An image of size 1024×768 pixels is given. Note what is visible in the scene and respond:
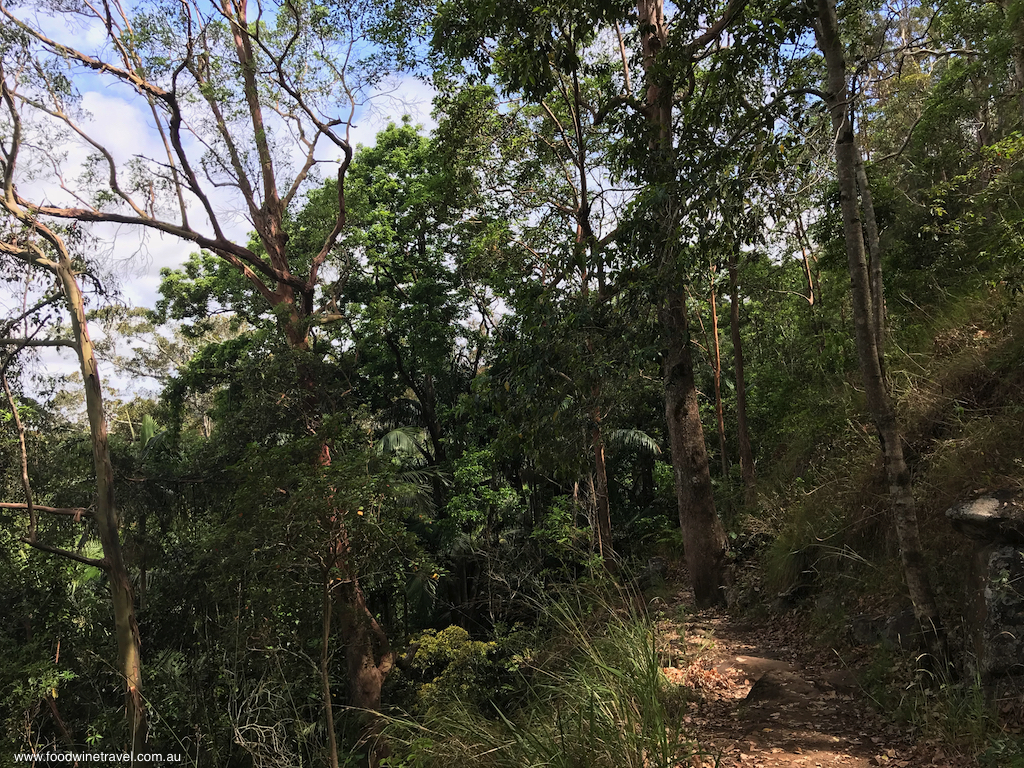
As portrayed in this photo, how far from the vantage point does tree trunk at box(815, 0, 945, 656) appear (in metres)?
4.34

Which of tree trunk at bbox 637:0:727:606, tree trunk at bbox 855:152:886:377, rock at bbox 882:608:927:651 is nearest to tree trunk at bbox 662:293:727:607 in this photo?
tree trunk at bbox 637:0:727:606

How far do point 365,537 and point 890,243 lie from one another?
925 centimetres

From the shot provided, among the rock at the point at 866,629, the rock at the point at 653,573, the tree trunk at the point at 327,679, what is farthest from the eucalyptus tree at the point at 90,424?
the rock at the point at 866,629

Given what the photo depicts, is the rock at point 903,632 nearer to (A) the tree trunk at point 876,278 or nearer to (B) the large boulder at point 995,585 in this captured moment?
(B) the large boulder at point 995,585

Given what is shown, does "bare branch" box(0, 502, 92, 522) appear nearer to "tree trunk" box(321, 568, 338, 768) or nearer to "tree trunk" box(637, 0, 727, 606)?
"tree trunk" box(321, 568, 338, 768)

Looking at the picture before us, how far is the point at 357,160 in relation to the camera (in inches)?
687

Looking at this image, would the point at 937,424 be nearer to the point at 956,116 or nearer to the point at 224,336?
the point at 956,116

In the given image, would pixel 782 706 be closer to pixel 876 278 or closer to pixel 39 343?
pixel 876 278

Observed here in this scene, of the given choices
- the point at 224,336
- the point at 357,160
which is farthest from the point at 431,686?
the point at 224,336

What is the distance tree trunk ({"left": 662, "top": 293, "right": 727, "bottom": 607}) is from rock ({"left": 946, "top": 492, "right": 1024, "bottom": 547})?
3.16 metres

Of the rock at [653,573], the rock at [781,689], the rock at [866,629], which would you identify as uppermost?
the rock at [866,629]

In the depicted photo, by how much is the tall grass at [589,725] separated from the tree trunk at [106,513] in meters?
7.57

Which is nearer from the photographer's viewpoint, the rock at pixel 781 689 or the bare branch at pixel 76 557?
the rock at pixel 781 689

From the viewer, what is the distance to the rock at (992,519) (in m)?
4.01
